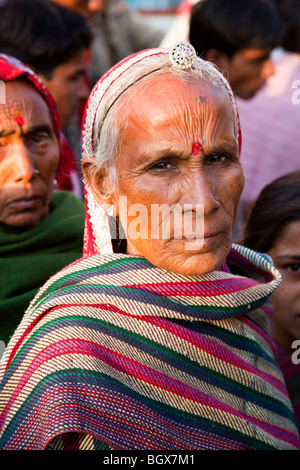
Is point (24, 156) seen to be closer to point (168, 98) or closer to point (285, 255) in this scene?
point (168, 98)

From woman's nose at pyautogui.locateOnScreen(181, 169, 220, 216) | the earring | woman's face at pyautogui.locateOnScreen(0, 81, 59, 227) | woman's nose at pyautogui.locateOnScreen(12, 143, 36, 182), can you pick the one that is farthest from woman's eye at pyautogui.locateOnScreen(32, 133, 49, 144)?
woman's nose at pyautogui.locateOnScreen(181, 169, 220, 216)

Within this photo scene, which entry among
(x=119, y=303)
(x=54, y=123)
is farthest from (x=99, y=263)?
(x=54, y=123)

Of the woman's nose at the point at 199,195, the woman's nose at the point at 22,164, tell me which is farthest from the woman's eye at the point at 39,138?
the woman's nose at the point at 199,195

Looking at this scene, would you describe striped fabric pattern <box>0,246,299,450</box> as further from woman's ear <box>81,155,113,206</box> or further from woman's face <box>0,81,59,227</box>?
woman's face <box>0,81,59,227</box>

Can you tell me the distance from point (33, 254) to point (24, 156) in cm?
47

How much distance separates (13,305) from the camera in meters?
2.88

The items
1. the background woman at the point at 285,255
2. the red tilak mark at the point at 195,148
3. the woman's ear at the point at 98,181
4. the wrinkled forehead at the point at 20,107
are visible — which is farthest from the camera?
the background woman at the point at 285,255

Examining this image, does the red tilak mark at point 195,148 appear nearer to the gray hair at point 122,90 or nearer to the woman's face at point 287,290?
the gray hair at point 122,90

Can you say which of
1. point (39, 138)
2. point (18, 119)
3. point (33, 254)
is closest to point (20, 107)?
point (18, 119)

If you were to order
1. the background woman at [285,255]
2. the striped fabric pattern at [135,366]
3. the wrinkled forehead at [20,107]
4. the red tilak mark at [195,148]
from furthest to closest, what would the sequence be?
1. the background woman at [285,255]
2. the wrinkled forehead at [20,107]
3. the red tilak mark at [195,148]
4. the striped fabric pattern at [135,366]

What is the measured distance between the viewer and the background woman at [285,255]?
312cm

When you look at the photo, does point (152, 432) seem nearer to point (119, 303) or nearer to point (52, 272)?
point (119, 303)

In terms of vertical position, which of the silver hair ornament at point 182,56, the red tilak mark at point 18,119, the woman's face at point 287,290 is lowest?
the woman's face at point 287,290

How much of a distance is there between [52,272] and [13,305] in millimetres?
274
